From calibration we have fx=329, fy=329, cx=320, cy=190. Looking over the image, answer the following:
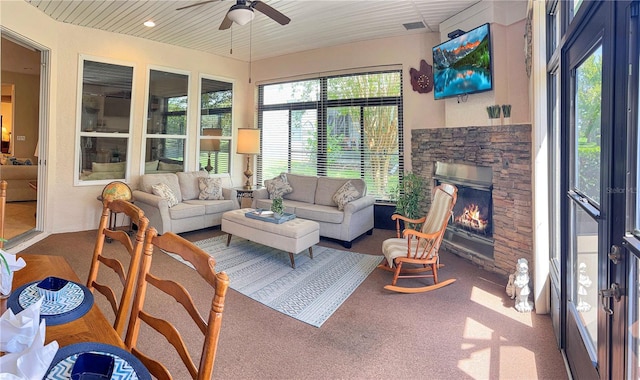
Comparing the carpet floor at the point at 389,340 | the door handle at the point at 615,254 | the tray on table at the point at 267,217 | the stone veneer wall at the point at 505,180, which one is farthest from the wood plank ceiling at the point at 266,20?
the door handle at the point at 615,254

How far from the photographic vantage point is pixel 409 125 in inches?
208

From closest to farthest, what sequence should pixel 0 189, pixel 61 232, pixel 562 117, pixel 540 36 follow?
pixel 0 189 < pixel 562 117 < pixel 540 36 < pixel 61 232

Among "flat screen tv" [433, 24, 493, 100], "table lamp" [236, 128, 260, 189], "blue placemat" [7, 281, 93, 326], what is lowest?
"blue placemat" [7, 281, 93, 326]

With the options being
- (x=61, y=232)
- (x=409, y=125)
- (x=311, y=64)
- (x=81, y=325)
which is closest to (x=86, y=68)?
(x=61, y=232)

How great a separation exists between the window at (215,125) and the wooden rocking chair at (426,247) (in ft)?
14.6

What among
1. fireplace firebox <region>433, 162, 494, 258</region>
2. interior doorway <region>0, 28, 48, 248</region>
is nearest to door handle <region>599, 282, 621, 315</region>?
fireplace firebox <region>433, 162, 494, 258</region>

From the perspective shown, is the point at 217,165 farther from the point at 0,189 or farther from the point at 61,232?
Answer: the point at 0,189

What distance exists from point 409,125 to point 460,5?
174 cm

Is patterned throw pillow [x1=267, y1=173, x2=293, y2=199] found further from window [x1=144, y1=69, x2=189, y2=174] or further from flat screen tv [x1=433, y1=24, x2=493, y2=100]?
flat screen tv [x1=433, y1=24, x2=493, y2=100]

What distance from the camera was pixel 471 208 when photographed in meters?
4.10

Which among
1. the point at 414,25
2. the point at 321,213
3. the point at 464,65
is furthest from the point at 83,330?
Answer: the point at 414,25

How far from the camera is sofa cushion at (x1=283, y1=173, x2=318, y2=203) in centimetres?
550

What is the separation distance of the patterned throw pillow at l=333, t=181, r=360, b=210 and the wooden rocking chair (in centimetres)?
132

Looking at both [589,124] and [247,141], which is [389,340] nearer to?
[589,124]
